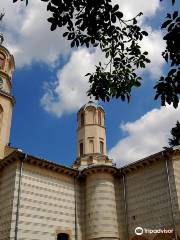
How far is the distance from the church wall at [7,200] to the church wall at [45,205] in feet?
1.88

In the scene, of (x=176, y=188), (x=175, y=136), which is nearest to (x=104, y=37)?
(x=176, y=188)

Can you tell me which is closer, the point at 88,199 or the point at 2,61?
the point at 88,199

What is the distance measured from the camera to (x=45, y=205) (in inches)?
809

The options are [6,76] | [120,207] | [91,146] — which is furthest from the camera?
[91,146]

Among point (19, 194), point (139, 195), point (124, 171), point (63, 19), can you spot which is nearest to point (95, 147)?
point (124, 171)

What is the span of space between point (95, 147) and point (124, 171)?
20.2 ft

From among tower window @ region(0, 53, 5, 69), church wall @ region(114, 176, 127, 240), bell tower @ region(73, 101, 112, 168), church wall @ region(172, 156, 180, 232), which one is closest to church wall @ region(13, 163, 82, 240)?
church wall @ region(114, 176, 127, 240)

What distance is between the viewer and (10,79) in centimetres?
2655

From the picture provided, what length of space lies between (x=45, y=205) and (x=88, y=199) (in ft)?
11.1

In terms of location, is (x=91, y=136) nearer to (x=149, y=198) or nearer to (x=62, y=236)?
(x=149, y=198)

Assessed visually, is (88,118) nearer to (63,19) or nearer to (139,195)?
(139,195)

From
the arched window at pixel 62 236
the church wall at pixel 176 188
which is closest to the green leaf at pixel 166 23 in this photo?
the church wall at pixel 176 188

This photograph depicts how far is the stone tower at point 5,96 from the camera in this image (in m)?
23.9

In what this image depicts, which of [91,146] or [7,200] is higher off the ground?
[91,146]
